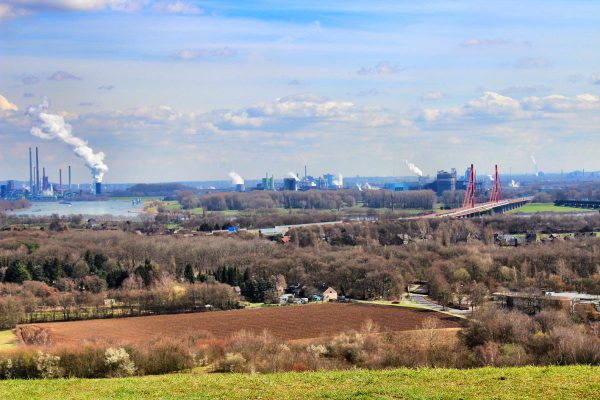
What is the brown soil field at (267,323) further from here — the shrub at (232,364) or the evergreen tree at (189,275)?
the shrub at (232,364)

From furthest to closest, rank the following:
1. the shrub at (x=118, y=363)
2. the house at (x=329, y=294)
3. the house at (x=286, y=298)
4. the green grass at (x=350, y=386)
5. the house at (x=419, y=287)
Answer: the house at (x=419, y=287)
the house at (x=329, y=294)
the house at (x=286, y=298)
the shrub at (x=118, y=363)
the green grass at (x=350, y=386)

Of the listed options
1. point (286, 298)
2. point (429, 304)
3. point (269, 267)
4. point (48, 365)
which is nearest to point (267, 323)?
point (286, 298)

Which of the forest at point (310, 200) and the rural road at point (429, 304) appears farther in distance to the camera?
the forest at point (310, 200)

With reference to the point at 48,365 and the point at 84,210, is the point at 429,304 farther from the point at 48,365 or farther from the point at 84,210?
the point at 84,210

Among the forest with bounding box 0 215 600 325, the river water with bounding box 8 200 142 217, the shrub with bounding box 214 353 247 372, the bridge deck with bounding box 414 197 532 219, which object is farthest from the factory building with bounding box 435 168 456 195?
the shrub with bounding box 214 353 247 372

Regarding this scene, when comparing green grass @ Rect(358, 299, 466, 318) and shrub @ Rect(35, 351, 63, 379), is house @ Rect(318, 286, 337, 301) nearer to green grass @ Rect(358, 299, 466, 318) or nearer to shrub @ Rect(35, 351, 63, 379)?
green grass @ Rect(358, 299, 466, 318)

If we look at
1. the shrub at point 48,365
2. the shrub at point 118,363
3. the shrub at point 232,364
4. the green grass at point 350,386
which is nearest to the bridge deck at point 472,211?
the shrub at point 232,364
